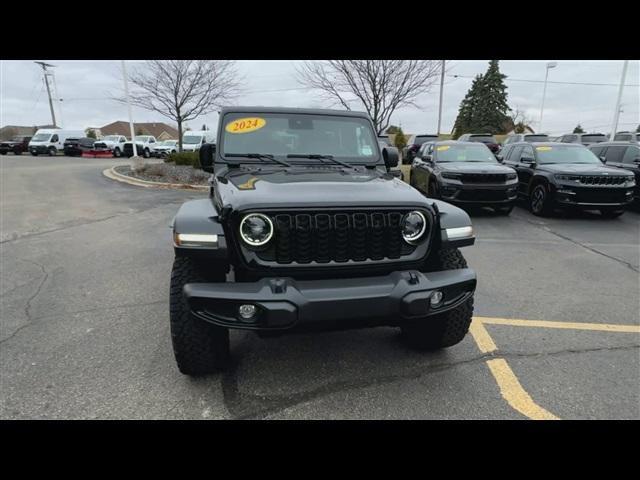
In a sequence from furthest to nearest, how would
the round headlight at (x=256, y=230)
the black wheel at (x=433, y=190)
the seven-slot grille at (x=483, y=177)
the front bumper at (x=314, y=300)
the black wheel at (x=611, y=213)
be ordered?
the black wheel at (x=433, y=190) → the black wheel at (x=611, y=213) → the seven-slot grille at (x=483, y=177) → the round headlight at (x=256, y=230) → the front bumper at (x=314, y=300)

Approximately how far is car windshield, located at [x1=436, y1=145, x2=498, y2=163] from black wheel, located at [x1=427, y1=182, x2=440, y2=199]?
0.77 metres

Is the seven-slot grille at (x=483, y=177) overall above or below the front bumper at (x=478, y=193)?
above

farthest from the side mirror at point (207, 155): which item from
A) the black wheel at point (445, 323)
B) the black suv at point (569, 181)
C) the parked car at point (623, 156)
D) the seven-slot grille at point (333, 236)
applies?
the parked car at point (623, 156)

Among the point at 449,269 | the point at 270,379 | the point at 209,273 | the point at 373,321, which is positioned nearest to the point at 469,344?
the point at 449,269

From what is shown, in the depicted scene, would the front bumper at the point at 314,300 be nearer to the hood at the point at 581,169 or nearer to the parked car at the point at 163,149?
the hood at the point at 581,169

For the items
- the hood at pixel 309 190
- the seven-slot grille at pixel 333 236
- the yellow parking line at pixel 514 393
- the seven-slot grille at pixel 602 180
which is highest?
the hood at pixel 309 190

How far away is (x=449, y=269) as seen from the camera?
267cm

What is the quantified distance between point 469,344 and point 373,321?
1.38 metres

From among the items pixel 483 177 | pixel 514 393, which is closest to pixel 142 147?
pixel 483 177

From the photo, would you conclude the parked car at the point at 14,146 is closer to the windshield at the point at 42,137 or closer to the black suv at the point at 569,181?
the windshield at the point at 42,137

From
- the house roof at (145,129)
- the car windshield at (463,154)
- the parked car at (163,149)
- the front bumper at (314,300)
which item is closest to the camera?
the front bumper at (314,300)

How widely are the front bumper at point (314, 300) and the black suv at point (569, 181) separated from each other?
7653 millimetres

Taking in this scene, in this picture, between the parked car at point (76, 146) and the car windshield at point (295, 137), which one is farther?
the parked car at point (76, 146)

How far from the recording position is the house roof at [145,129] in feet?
259
